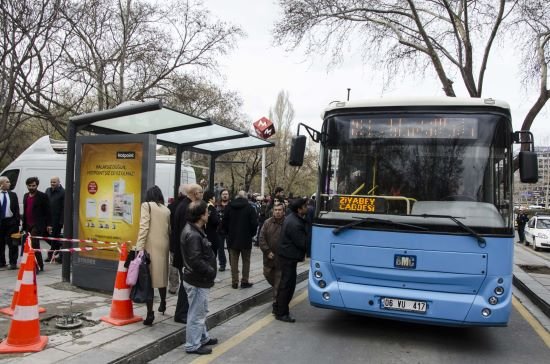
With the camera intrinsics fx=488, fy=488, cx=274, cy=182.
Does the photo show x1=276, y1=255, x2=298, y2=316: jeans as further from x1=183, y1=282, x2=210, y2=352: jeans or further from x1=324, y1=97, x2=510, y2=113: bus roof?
x1=324, y1=97, x2=510, y2=113: bus roof

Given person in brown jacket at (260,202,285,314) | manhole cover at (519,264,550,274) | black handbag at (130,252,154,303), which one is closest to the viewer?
black handbag at (130,252,154,303)

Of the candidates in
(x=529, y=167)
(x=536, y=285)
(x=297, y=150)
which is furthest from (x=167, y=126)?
(x=536, y=285)

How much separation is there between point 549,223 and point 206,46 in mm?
18644

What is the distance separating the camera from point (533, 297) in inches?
360

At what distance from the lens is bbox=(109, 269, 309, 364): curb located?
4762mm

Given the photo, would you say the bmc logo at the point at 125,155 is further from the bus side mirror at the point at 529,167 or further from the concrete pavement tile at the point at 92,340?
the bus side mirror at the point at 529,167

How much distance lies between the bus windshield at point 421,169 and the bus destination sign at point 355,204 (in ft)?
0.04

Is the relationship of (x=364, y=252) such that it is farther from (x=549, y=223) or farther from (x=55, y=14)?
(x=549, y=223)

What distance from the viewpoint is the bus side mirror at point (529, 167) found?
5.92 metres

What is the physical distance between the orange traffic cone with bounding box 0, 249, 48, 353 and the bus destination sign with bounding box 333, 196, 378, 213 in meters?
3.51

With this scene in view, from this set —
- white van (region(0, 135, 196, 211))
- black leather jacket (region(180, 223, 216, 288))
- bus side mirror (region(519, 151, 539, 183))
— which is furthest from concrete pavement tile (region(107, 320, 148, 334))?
white van (region(0, 135, 196, 211))

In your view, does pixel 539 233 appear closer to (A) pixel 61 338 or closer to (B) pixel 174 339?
(B) pixel 174 339

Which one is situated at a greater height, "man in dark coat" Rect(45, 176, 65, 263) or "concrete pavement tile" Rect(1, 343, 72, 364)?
"man in dark coat" Rect(45, 176, 65, 263)

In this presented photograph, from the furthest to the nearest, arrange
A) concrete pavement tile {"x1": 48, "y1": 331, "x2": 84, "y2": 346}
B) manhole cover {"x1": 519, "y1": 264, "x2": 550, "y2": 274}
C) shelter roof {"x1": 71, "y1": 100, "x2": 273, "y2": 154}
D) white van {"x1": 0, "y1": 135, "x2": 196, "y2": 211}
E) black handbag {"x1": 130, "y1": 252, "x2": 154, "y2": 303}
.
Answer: white van {"x1": 0, "y1": 135, "x2": 196, "y2": 211} → manhole cover {"x1": 519, "y1": 264, "x2": 550, "y2": 274} → shelter roof {"x1": 71, "y1": 100, "x2": 273, "y2": 154} → black handbag {"x1": 130, "y1": 252, "x2": 154, "y2": 303} → concrete pavement tile {"x1": 48, "y1": 331, "x2": 84, "y2": 346}
